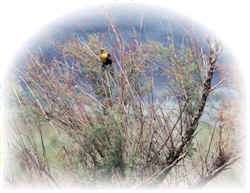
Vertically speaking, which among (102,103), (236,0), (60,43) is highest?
(236,0)

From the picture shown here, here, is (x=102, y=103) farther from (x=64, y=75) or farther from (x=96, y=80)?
(x=64, y=75)

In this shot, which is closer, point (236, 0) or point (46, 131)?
point (236, 0)

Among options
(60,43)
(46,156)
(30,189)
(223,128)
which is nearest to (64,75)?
(60,43)

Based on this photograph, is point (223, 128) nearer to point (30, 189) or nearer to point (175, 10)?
point (175, 10)

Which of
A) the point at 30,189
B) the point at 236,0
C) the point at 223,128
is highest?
the point at 236,0

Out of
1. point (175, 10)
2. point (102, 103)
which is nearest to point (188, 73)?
point (175, 10)

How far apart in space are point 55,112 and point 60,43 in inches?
14.7

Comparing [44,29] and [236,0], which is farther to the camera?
[44,29]

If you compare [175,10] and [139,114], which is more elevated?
[175,10]

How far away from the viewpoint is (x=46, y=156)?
7.95 ft

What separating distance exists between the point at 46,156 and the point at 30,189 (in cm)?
22

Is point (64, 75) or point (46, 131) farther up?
point (64, 75)

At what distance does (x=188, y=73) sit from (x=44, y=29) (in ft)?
2.64

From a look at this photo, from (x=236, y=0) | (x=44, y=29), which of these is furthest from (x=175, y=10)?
(x=44, y=29)
